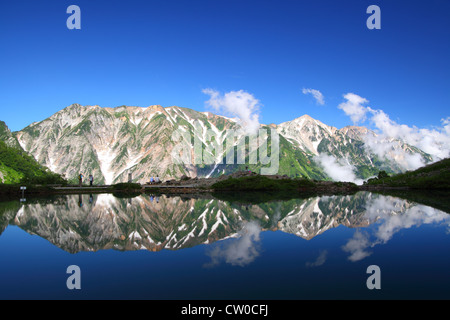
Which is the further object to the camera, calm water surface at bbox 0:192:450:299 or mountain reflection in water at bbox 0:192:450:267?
mountain reflection in water at bbox 0:192:450:267

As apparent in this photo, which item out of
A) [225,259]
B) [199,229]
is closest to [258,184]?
[199,229]

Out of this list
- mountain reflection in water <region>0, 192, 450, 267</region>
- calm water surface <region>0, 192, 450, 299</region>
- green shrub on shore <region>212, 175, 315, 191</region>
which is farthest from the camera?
green shrub on shore <region>212, 175, 315, 191</region>

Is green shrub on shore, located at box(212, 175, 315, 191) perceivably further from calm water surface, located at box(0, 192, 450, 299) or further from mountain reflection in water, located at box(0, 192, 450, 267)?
calm water surface, located at box(0, 192, 450, 299)

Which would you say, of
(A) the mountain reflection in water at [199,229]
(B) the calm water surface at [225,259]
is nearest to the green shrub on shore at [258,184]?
(A) the mountain reflection in water at [199,229]

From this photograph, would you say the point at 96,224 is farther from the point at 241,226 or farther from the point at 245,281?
the point at 245,281

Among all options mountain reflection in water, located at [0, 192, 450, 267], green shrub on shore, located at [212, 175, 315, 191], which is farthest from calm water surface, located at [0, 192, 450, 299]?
green shrub on shore, located at [212, 175, 315, 191]

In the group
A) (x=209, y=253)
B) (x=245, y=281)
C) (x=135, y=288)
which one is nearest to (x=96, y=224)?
(x=209, y=253)

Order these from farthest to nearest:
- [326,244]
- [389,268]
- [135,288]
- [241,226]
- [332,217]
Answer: [332,217], [241,226], [326,244], [389,268], [135,288]

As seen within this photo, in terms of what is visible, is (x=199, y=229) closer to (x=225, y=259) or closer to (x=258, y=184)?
(x=225, y=259)
